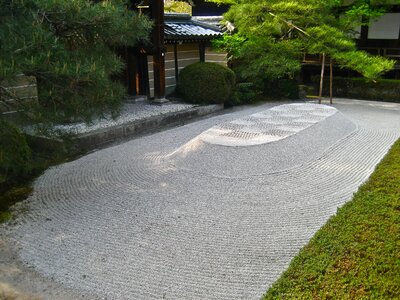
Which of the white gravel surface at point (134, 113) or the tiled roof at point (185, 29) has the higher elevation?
the tiled roof at point (185, 29)

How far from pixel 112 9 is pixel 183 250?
3.40 meters

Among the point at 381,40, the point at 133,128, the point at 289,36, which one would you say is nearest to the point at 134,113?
the point at 133,128

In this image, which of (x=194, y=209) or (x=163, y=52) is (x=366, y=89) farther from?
(x=194, y=209)

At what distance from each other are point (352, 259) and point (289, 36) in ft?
43.0

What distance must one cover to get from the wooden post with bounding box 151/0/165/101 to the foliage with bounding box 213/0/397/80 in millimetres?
3440

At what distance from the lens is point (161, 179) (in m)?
7.28

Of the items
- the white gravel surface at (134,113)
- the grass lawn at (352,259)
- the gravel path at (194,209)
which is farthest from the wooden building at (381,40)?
the grass lawn at (352,259)

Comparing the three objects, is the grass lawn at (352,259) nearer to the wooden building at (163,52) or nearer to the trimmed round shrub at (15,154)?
the trimmed round shrub at (15,154)

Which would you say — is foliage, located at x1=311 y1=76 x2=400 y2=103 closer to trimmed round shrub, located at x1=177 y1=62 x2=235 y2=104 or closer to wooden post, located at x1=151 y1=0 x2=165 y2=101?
trimmed round shrub, located at x1=177 y1=62 x2=235 y2=104

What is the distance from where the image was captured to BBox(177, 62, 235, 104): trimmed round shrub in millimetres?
13836

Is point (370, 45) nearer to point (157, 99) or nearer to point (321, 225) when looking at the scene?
point (157, 99)

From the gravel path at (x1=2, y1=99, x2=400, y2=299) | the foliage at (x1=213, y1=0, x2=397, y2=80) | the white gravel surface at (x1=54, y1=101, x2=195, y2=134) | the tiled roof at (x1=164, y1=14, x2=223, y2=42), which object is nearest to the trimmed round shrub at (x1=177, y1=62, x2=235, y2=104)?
the white gravel surface at (x1=54, y1=101, x2=195, y2=134)

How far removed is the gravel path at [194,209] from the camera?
4512 mm

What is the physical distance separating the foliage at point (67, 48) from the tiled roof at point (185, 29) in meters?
8.52
